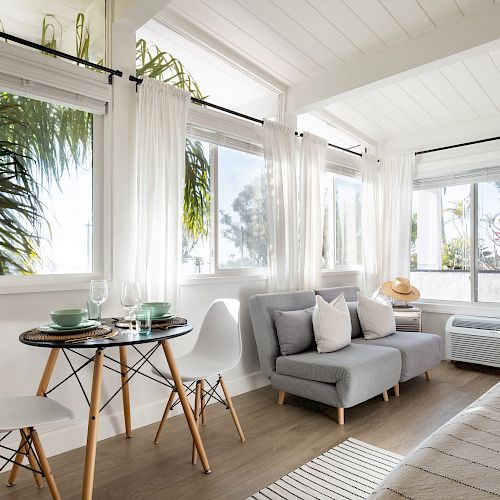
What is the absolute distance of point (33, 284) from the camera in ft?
7.66

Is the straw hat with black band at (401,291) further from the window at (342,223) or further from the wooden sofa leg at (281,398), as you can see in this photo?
the wooden sofa leg at (281,398)

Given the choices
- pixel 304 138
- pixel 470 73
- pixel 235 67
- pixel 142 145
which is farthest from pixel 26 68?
pixel 470 73

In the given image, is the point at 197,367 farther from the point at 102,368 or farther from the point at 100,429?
the point at 100,429

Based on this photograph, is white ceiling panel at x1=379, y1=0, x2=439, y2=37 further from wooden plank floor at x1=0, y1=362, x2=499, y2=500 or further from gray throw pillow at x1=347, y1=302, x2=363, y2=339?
wooden plank floor at x1=0, y1=362, x2=499, y2=500

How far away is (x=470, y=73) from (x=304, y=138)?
154 centimetres

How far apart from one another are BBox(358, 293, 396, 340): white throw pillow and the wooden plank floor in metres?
0.51

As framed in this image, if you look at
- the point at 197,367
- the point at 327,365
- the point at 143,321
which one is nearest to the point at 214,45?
the point at 143,321

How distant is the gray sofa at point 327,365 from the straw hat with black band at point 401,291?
76cm

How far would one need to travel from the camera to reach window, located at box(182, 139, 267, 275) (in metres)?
3.33

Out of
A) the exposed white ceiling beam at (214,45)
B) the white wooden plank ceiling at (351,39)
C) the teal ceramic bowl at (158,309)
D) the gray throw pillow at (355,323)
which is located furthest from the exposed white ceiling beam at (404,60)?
the teal ceramic bowl at (158,309)

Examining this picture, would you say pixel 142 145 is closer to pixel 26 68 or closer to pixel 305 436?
pixel 26 68

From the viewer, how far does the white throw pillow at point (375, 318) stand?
3733mm

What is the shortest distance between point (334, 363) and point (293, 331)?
469 mm

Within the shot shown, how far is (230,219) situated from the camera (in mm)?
3545
